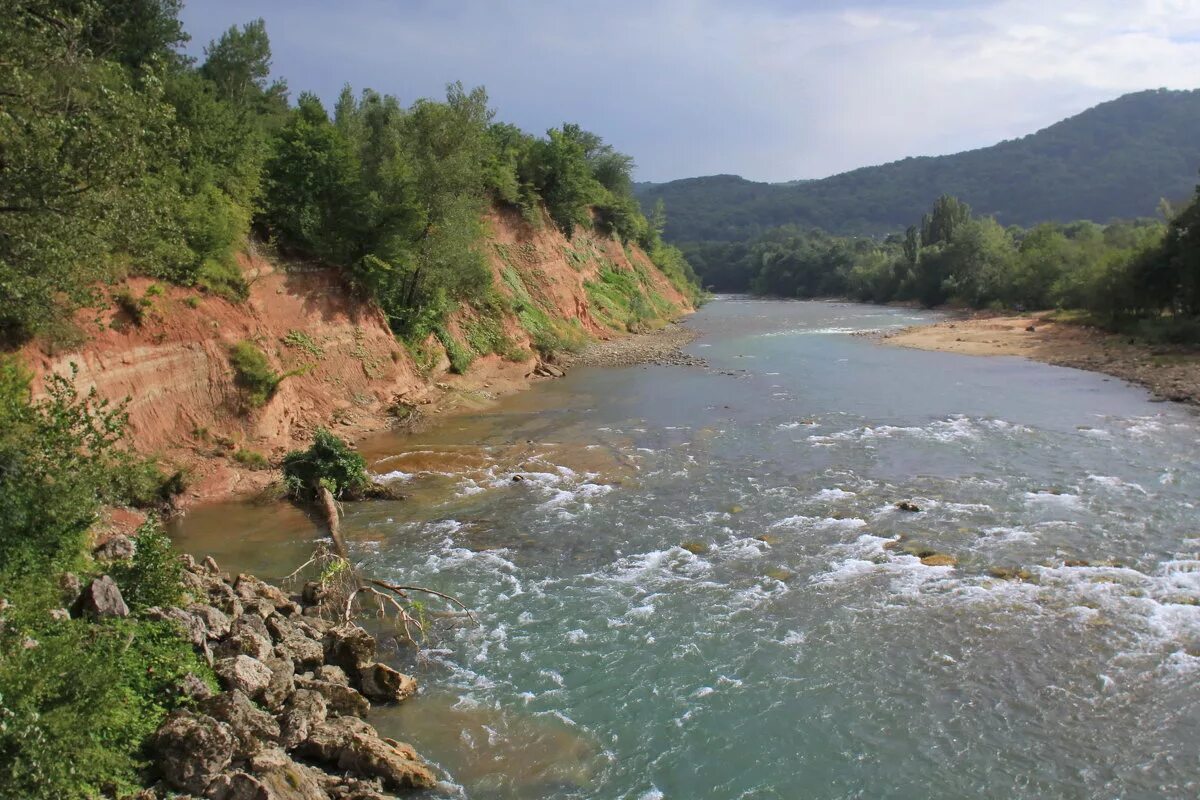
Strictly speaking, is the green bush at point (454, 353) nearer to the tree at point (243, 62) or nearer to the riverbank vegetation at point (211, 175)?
the riverbank vegetation at point (211, 175)

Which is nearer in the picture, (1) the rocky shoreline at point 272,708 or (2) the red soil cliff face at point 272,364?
(1) the rocky shoreline at point 272,708

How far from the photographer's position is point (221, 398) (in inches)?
804

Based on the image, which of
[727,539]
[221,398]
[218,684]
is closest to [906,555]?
[727,539]

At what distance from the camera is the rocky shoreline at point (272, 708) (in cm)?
757

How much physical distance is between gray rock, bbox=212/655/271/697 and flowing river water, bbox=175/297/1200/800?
4.85 feet

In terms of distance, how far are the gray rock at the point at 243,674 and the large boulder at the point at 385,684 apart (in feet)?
4.33

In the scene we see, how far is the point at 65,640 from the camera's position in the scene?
7793mm

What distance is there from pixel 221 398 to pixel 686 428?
1371 cm

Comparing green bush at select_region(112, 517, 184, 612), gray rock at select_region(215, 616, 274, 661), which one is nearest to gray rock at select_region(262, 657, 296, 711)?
gray rock at select_region(215, 616, 274, 661)

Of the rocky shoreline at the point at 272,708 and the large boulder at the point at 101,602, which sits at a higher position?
the large boulder at the point at 101,602

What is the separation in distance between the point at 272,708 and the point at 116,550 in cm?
371

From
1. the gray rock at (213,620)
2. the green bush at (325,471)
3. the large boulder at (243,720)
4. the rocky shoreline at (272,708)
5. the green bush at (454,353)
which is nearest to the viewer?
the rocky shoreline at (272,708)

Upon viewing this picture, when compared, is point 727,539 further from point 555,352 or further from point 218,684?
point 555,352

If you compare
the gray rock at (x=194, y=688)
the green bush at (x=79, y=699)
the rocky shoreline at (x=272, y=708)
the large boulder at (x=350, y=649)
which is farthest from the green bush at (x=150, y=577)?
the large boulder at (x=350, y=649)
